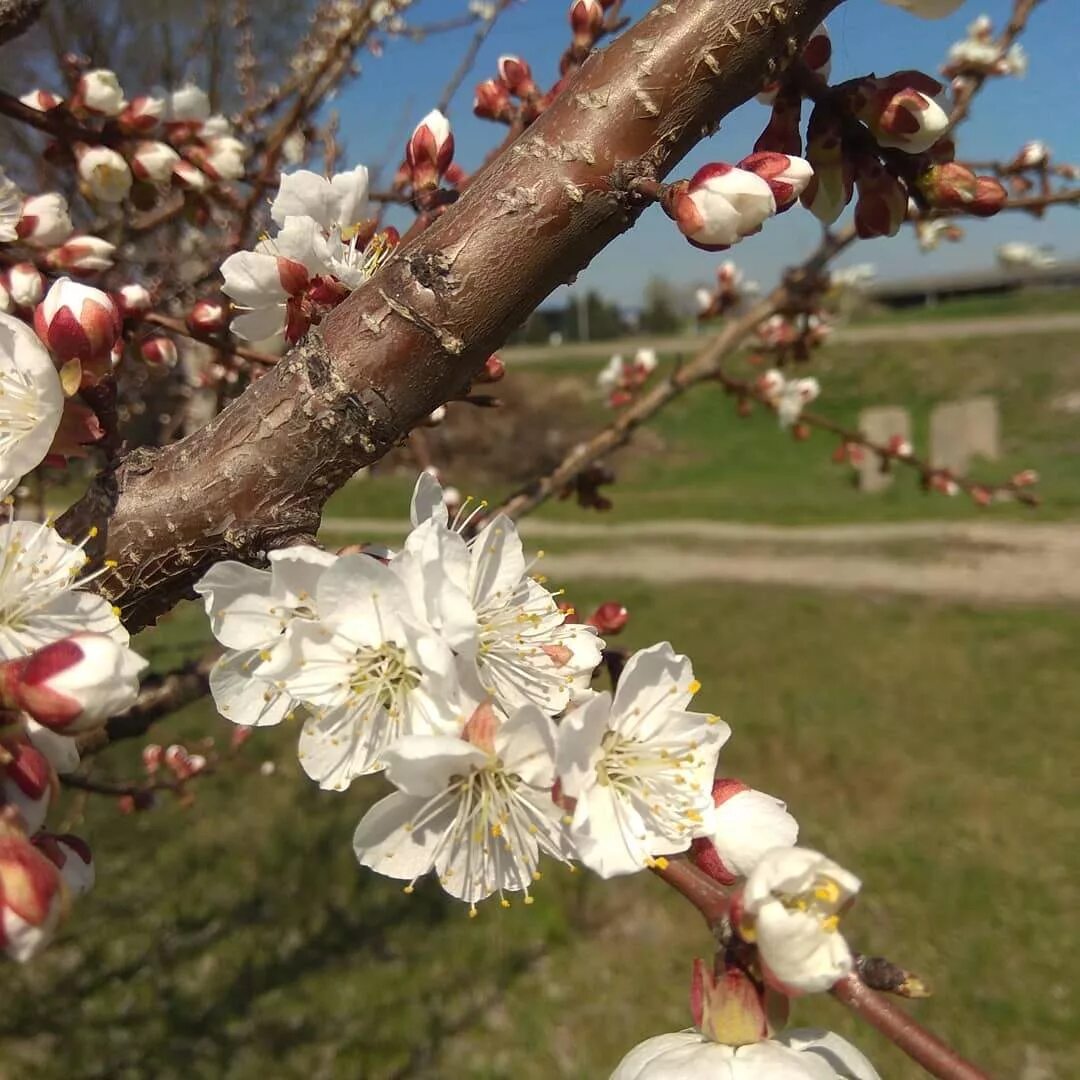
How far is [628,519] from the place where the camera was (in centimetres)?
1027

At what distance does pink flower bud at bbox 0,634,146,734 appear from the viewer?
1.74 ft

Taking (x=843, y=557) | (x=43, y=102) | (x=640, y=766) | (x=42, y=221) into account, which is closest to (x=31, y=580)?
(x=640, y=766)

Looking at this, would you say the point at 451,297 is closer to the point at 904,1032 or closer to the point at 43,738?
the point at 43,738

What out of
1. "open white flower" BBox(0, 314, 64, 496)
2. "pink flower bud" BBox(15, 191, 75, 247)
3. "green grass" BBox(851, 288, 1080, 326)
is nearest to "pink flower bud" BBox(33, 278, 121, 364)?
"open white flower" BBox(0, 314, 64, 496)

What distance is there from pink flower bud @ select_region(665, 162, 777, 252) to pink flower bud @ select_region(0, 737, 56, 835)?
54 centimetres

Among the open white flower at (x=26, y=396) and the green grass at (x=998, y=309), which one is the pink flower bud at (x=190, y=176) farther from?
the green grass at (x=998, y=309)

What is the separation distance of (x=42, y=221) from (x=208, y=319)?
0.30 meters

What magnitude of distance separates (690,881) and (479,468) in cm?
1194

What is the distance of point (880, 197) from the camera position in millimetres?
786

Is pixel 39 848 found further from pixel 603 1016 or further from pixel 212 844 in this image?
pixel 212 844

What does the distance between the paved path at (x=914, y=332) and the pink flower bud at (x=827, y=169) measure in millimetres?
14293

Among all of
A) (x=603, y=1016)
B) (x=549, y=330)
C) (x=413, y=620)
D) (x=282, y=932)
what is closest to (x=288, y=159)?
(x=282, y=932)

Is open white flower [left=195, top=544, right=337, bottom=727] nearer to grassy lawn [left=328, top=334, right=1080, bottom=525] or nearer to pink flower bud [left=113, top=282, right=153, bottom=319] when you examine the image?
pink flower bud [left=113, top=282, right=153, bottom=319]

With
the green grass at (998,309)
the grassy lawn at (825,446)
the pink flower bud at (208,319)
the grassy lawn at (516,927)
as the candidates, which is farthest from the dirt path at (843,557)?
the green grass at (998,309)
